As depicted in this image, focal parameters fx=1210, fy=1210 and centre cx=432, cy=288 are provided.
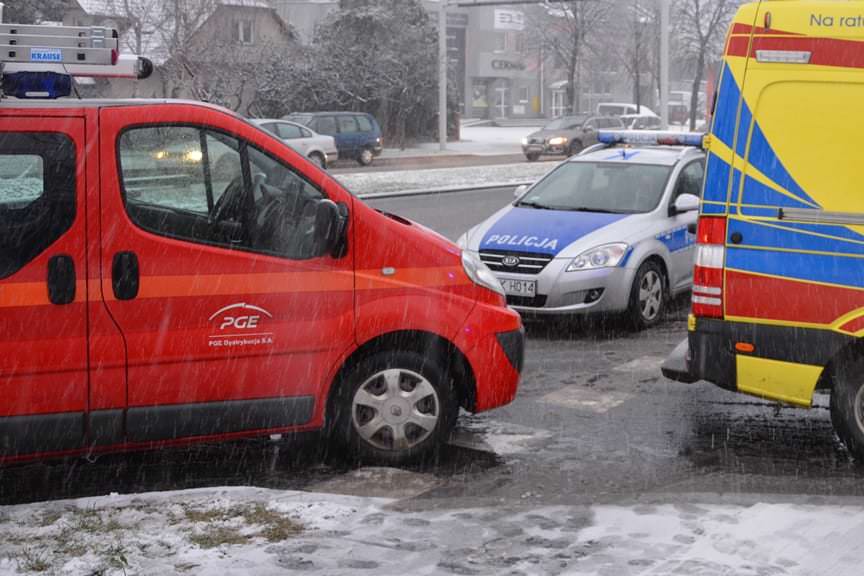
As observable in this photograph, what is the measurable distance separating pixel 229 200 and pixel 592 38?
65937 millimetres

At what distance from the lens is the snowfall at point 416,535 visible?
4.68m

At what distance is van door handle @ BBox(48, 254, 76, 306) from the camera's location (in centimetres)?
565

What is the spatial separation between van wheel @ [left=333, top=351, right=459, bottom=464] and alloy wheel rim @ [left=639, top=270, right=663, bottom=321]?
15.0 feet

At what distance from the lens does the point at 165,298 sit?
5836 millimetres

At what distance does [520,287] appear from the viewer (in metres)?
10.2

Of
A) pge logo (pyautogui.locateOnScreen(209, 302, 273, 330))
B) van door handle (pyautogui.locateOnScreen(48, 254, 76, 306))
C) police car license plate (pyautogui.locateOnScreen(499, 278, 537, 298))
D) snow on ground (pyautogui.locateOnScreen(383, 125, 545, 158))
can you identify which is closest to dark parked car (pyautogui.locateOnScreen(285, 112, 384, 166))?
snow on ground (pyautogui.locateOnScreen(383, 125, 545, 158))

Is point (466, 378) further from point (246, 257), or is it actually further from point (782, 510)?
point (782, 510)

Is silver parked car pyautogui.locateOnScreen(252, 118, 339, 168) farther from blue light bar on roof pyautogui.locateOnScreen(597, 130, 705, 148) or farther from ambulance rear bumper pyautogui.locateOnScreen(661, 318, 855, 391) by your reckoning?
ambulance rear bumper pyautogui.locateOnScreen(661, 318, 855, 391)

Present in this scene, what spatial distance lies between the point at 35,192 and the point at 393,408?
209 cm

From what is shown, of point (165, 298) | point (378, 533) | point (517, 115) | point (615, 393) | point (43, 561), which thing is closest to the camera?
point (43, 561)

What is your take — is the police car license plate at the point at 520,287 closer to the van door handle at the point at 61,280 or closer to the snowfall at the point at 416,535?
the snowfall at the point at 416,535

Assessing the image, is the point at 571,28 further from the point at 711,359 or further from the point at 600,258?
the point at 711,359

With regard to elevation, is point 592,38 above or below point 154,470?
above

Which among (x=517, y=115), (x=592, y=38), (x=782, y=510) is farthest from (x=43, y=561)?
(x=517, y=115)
